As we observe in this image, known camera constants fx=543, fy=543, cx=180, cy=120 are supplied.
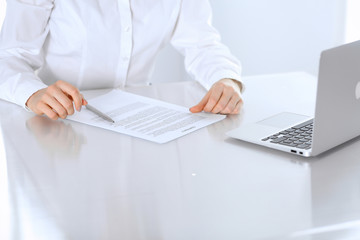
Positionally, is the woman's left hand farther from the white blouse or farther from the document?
the white blouse

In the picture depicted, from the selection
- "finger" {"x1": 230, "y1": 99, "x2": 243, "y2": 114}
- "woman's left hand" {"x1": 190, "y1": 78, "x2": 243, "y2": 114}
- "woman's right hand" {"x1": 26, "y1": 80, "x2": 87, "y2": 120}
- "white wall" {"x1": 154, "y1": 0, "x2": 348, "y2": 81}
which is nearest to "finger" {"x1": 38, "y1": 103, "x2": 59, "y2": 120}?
"woman's right hand" {"x1": 26, "y1": 80, "x2": 87, "y2": 120}

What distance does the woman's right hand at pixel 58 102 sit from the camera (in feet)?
4.19

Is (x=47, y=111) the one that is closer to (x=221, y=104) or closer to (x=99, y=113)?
(x=99, y=113)

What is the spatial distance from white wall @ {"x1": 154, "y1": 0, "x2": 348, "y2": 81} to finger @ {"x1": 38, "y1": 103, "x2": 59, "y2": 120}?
2.11 m

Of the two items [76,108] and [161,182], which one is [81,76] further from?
[161,182]

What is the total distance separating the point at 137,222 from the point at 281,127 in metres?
0.49

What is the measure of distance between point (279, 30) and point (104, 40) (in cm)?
177

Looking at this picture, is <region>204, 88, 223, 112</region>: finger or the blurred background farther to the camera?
the blurred background

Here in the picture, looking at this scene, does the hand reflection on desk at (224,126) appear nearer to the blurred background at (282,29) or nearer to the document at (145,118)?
the document at (145,118)

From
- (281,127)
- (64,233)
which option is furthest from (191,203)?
(281,127)

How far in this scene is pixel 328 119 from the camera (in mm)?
989

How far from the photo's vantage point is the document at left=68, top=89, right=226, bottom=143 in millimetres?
1184

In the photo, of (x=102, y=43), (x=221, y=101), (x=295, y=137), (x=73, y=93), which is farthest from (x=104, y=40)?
(x=295, y=137)

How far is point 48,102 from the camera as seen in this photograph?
1.29 meters
